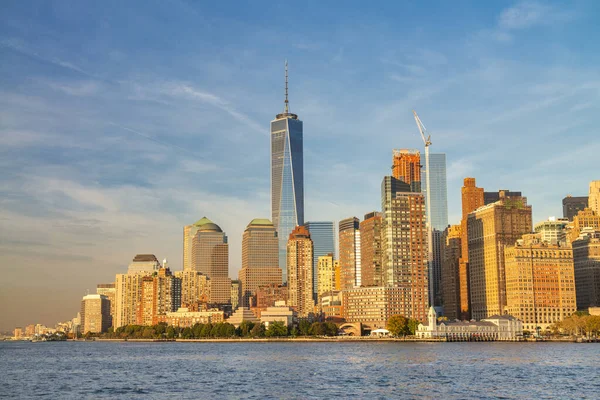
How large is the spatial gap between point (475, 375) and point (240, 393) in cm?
4221

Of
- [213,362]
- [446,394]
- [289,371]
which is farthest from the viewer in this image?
[213,362]

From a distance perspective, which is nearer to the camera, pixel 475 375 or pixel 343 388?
pixel 343 388

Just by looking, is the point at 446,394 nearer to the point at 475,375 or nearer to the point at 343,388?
the point at 343,388

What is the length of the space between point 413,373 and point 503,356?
189 feet

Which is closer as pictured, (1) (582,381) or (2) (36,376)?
(1) (582,381)

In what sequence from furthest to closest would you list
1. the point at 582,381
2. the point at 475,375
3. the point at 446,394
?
the point at 475,375 < the point at 582,381 < the point at 446,394

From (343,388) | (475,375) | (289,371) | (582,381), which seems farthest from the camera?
(289,371)

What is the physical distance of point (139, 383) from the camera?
12156 cm

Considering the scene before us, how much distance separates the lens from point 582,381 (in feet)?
388

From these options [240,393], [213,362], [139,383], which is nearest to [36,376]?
[139,383]

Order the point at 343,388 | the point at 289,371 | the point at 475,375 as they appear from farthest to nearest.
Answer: the point at 289,371 < the point at 475,375 < the point at 343,388

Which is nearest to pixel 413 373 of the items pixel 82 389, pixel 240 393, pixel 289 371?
pixel 289 371

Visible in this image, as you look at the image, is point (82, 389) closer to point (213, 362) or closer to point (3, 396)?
point (3, 396)

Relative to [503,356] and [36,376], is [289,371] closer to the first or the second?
[36,376]
